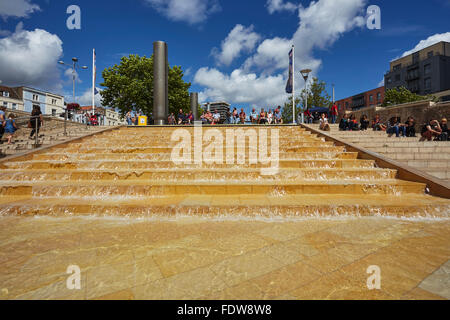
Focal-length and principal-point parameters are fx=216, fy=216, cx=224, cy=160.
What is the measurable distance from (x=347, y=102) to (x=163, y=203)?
87.1 metres

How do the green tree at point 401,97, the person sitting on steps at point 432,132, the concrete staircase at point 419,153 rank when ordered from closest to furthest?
the concrete staircase at point 419,153 → the person sitting on steps at point 432,132 → the green tree at point 401,97

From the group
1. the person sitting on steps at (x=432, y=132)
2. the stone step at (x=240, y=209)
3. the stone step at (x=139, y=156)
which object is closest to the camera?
the stone step at (x=240, y=209)

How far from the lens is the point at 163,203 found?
389cm

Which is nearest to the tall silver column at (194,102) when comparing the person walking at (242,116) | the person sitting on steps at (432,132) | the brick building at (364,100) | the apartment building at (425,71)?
the person walking at (242,116)

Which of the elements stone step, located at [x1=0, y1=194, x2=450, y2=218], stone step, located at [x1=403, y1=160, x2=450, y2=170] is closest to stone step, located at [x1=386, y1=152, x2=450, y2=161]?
stone step, located at [x1=403, y1=160, x2=450, y2=170]

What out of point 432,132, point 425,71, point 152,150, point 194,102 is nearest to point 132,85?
point 194,102

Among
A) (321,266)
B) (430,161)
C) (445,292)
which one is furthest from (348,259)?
(430,161)

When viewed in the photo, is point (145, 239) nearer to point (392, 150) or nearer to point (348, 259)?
point (348, 259)

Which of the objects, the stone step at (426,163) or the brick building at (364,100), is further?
the brick building at (364,100)

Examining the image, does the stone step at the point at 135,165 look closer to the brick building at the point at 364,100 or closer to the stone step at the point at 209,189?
the stone step at the point at 209,189

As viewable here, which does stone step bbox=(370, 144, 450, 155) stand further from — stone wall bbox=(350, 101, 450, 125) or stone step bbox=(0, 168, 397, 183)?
stone wall bbox=(350, 101, 450, 125)

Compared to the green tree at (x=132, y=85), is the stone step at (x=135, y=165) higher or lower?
lower

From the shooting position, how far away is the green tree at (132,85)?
104ft

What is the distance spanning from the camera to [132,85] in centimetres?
3117
